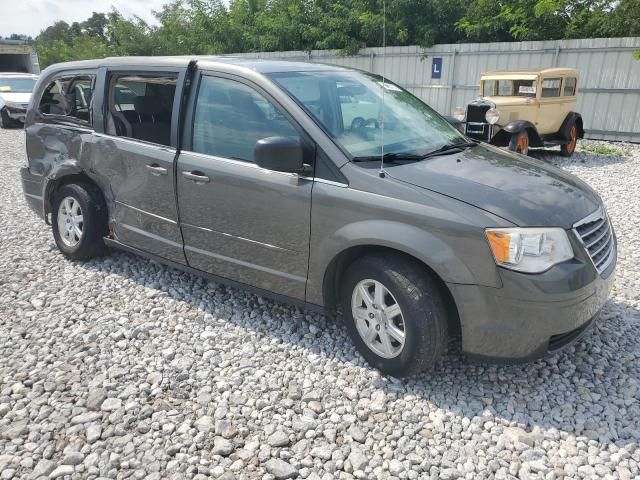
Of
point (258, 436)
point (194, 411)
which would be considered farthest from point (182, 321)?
point (258, 436)

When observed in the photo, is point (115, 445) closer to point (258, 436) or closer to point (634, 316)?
point (258, 436)

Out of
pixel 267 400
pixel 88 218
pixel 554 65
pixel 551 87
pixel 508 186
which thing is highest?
pixel 554 65

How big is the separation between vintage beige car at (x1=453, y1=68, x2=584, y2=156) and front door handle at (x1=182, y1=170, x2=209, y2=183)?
7264 mm

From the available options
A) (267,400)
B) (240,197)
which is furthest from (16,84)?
(267,400)

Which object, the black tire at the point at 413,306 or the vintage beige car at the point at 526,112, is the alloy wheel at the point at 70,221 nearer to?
the black tire at the point at 413,306

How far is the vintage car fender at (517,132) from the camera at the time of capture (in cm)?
948

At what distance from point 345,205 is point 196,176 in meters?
1.22

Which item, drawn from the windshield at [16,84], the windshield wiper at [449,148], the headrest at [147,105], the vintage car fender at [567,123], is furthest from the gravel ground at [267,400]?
the windshield at [16,84]

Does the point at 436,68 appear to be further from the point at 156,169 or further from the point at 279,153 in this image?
the point at 279,153

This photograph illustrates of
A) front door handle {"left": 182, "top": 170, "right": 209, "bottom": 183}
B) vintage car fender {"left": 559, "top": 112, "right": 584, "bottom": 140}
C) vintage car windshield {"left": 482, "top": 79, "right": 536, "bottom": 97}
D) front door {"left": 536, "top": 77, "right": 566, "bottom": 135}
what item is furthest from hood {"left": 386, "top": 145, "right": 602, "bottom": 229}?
vintage car fender {"left": 559, "top": 112, "right": 584, "bottom": 140}

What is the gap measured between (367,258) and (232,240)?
1049 mm

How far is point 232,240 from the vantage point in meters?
3.64

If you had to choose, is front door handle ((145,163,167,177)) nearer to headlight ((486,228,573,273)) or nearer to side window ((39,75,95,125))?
side window ((39,75,95,125))

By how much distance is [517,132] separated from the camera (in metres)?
9.45
